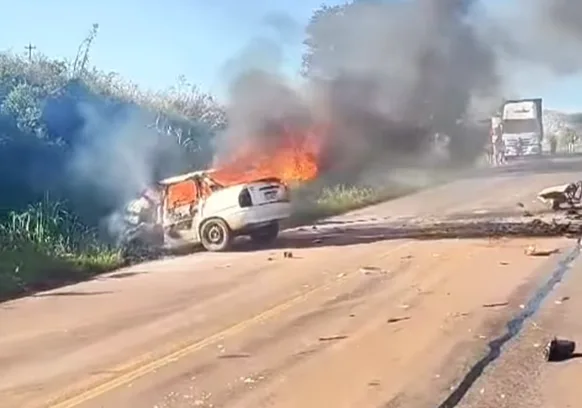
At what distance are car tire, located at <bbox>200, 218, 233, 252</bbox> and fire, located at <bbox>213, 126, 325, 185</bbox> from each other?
2.27 meters

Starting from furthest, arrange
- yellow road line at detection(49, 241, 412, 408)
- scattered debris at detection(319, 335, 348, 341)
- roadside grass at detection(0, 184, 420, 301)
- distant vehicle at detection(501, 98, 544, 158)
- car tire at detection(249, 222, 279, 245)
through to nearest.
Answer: distant vehicle at detection(501, 98, 544, 158), car tire at detection(249, 222, 279, 245), roadside grass at detection(0, 184, 420, 301), scattered debris at detection(319, 335, 348, 341), yellow road line at detection(49, 241, 412, 408)

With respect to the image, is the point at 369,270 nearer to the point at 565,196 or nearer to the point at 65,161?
the point at 65,161

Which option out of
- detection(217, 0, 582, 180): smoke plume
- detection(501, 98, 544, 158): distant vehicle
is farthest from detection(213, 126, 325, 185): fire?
detection(501, 98, 544, 158): distant vehicle

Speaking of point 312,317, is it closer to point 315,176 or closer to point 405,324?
point 405,324

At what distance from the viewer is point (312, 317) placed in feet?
38.7

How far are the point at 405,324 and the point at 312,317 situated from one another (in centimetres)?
117

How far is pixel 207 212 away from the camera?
20.5 metres

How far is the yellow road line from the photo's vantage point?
8303mm

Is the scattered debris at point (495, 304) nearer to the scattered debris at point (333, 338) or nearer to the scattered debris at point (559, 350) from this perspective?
the scattered debris at point (333, 338)

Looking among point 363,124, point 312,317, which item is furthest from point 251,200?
point 312,317

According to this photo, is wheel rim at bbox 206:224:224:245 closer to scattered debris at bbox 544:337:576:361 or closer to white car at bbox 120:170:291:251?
white car at bbox 120:170:291:251

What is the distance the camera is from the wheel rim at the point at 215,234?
2042 centimetres

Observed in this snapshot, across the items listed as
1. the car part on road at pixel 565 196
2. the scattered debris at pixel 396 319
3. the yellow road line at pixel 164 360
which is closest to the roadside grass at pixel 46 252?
the yellow road line at pixel 164 360

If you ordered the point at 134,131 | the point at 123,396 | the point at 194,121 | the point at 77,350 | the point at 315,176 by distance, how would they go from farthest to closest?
the point at 194,121, the point at 315,176, the point at 134,131, the point at 77,350, the point at 123,396
